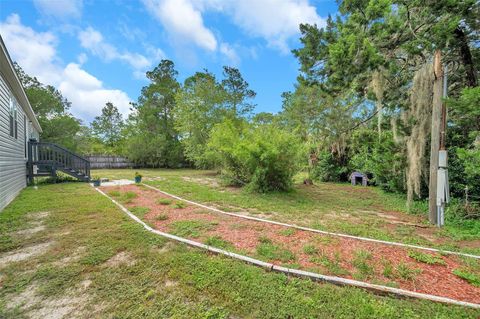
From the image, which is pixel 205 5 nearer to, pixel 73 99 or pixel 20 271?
pixel 20 271

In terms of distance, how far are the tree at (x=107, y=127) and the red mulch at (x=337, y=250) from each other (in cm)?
2863

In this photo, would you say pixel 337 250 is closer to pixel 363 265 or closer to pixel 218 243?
pixel 363 265

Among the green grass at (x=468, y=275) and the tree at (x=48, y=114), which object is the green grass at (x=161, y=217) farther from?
the tree at (x=48, y=114)

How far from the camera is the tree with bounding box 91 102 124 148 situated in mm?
27984

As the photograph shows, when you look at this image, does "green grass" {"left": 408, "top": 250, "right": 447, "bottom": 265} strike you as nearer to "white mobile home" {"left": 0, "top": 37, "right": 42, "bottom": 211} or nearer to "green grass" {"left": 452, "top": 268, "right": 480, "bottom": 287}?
"green grass" {"left": 452, "top": 268, "right": 480, "bottom": 287}

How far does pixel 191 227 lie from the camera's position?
138 inches

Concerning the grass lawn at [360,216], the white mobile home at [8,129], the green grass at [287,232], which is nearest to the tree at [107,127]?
the white mobile home at [8,129]

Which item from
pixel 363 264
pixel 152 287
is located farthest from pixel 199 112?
pixel 363 264

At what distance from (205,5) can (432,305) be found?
9320 mm

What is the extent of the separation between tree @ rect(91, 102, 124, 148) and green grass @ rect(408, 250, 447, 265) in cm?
3146

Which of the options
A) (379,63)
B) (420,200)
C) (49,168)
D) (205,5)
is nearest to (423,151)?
(420,200)

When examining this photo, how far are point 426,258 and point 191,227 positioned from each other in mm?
3205

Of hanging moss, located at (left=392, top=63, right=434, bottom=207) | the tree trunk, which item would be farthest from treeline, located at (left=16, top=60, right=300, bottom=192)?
the tree trunk

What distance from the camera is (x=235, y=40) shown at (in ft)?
33.6
